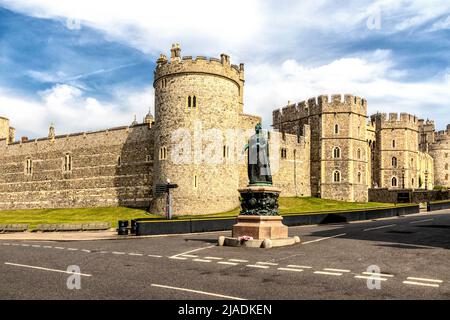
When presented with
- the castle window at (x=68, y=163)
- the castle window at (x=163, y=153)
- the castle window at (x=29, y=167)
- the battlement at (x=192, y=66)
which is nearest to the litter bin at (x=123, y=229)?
the castle window at (x=163, y=153)

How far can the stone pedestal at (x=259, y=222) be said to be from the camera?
1794 cm

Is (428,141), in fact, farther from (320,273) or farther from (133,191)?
(320,273)

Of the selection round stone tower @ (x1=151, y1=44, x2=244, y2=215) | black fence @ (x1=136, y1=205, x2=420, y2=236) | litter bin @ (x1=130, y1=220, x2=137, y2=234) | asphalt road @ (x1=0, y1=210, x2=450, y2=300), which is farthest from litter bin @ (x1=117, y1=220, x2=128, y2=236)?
round stone tower @ (x1=151, y1=44, x2=244, y2=215)

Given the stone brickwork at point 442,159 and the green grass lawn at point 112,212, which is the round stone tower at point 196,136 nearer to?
the green grass lawn at point 112,212

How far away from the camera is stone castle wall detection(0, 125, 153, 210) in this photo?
1834 inches

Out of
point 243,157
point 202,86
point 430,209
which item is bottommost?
point 430,209

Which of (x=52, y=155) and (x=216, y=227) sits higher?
(x=52, y=155)

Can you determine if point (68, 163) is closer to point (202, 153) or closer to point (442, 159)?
point (202, 153)

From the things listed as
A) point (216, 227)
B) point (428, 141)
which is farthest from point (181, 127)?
point (428, 141)

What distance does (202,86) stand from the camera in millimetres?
39281

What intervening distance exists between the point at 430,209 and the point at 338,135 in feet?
48.5

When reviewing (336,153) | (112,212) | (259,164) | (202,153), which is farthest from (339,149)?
(259,164)

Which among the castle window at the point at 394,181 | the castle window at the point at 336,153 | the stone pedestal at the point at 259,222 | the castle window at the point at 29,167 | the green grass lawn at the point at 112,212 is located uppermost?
the castle window at the point at 336,153

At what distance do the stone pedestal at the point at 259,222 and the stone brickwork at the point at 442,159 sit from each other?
85.5 meters
